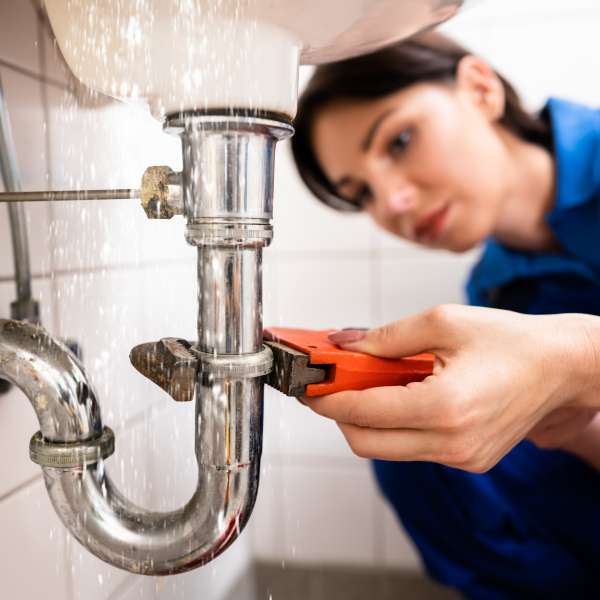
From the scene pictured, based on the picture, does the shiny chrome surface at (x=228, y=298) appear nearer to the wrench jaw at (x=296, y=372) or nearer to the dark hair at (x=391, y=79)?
the wrench jaw at (x=296, y=372)

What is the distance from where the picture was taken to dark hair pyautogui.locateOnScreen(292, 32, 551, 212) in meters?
0.77

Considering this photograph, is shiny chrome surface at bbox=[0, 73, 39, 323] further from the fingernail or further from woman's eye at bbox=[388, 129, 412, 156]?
woman's eye at bbox=[388, 129, 412, 156]

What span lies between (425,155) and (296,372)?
513mm

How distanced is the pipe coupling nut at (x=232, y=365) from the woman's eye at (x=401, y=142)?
0.50 m

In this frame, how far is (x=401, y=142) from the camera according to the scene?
765mm

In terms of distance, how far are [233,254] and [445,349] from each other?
0.43 ft

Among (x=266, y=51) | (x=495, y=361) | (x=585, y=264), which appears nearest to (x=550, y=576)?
(x=585, y=264)

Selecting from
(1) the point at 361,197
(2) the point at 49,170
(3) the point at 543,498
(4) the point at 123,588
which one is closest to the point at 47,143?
(2) the point at 49,170

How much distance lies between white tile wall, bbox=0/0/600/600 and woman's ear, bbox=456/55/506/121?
0.13 m

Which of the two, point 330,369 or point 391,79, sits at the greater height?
point 391,79

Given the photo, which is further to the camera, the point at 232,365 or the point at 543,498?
the point at 543,498

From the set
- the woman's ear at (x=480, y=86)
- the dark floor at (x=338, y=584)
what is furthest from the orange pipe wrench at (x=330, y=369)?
the dark floor at (x=338, y=584)

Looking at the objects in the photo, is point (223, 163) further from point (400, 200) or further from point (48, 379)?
point (400, 200)

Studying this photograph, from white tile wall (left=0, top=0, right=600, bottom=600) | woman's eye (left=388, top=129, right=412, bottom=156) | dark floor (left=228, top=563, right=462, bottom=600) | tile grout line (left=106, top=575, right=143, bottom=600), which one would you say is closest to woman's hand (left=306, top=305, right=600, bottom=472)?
white tile wall (left=0, top=0, right=600, bottom=600)
